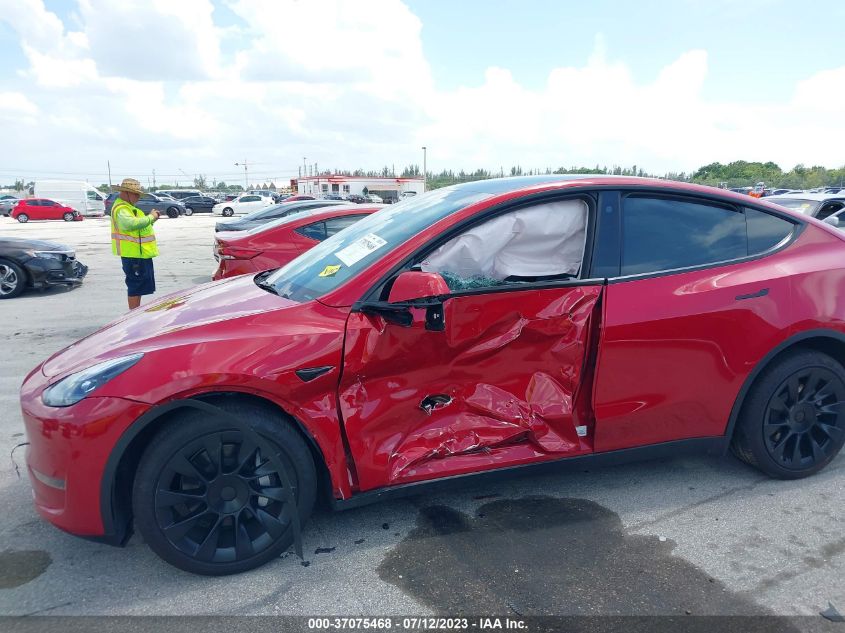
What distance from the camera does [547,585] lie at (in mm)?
2473

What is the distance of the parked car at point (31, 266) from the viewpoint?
29.1 feet

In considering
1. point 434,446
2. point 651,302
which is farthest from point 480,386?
point 651,302

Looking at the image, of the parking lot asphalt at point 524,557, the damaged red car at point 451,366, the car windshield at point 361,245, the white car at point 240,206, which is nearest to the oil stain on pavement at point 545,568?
the parking lot asphalt at point 524,557

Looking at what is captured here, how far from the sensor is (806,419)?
10.7 feet

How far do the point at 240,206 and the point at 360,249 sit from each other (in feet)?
131

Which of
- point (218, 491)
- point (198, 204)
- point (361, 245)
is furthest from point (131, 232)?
point (198, 204)

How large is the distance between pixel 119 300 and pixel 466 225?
7383mm

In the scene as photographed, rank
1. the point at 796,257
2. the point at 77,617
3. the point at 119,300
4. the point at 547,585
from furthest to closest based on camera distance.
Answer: the point at 119,300 < the point at 796,257 < the point at 547,585 < the point at 77,617

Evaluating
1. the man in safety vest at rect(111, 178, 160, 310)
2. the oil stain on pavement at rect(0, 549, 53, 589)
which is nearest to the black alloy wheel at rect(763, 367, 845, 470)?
the oil stain on pavement at rect(0, 549, 53, 589)

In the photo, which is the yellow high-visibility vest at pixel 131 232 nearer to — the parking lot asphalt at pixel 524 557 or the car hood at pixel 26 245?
the car hood at pixel 26 245

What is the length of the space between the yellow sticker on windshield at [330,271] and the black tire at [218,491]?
2.49ft

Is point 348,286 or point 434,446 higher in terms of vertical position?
point 348,286

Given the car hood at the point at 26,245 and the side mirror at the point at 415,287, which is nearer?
the side mirror at the point at 415,287

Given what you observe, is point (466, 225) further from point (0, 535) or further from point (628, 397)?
point (0, 535)
